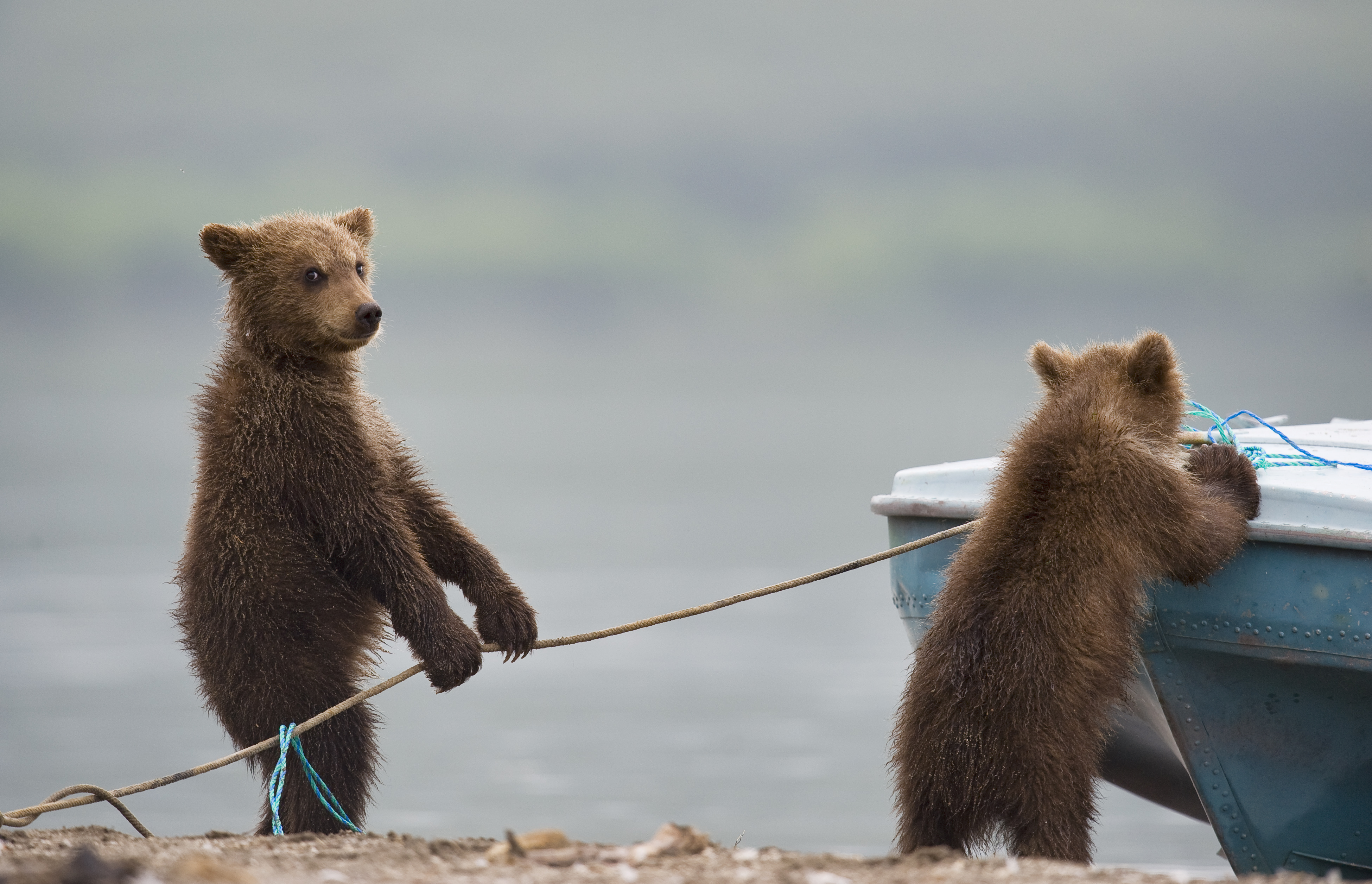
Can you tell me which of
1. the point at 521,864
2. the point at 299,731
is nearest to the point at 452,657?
the point at 299,731

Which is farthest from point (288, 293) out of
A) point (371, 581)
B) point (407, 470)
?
point (371, 581)

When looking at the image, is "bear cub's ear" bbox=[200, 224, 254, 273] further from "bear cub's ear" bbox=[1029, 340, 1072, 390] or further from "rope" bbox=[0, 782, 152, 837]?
"bear cub's ear" bbox=[1029, 340, 1072, 390]

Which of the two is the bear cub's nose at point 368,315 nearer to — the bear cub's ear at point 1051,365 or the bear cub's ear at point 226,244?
the bear cub's ear at point 226,244

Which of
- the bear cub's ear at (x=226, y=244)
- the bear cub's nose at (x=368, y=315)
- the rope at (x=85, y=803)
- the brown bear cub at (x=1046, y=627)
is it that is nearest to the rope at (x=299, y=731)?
the rope at (x=85, y=803)

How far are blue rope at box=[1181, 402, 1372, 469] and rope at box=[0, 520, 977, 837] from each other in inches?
44.5

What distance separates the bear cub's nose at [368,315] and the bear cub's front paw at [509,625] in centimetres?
100

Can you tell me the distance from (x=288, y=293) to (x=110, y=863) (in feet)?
6.45

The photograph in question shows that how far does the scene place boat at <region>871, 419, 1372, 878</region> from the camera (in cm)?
454

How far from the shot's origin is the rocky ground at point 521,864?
319 cm

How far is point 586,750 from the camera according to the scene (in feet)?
75.6

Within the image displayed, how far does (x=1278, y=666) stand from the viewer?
475 centimetres

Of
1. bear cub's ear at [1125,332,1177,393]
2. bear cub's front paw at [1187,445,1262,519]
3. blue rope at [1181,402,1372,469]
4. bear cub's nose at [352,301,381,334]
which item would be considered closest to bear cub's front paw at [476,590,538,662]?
bear cub's nose at [352,301,381,334]

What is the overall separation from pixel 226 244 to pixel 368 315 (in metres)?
0.56

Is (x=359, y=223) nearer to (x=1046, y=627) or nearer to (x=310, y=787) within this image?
(x=310, y=787)
